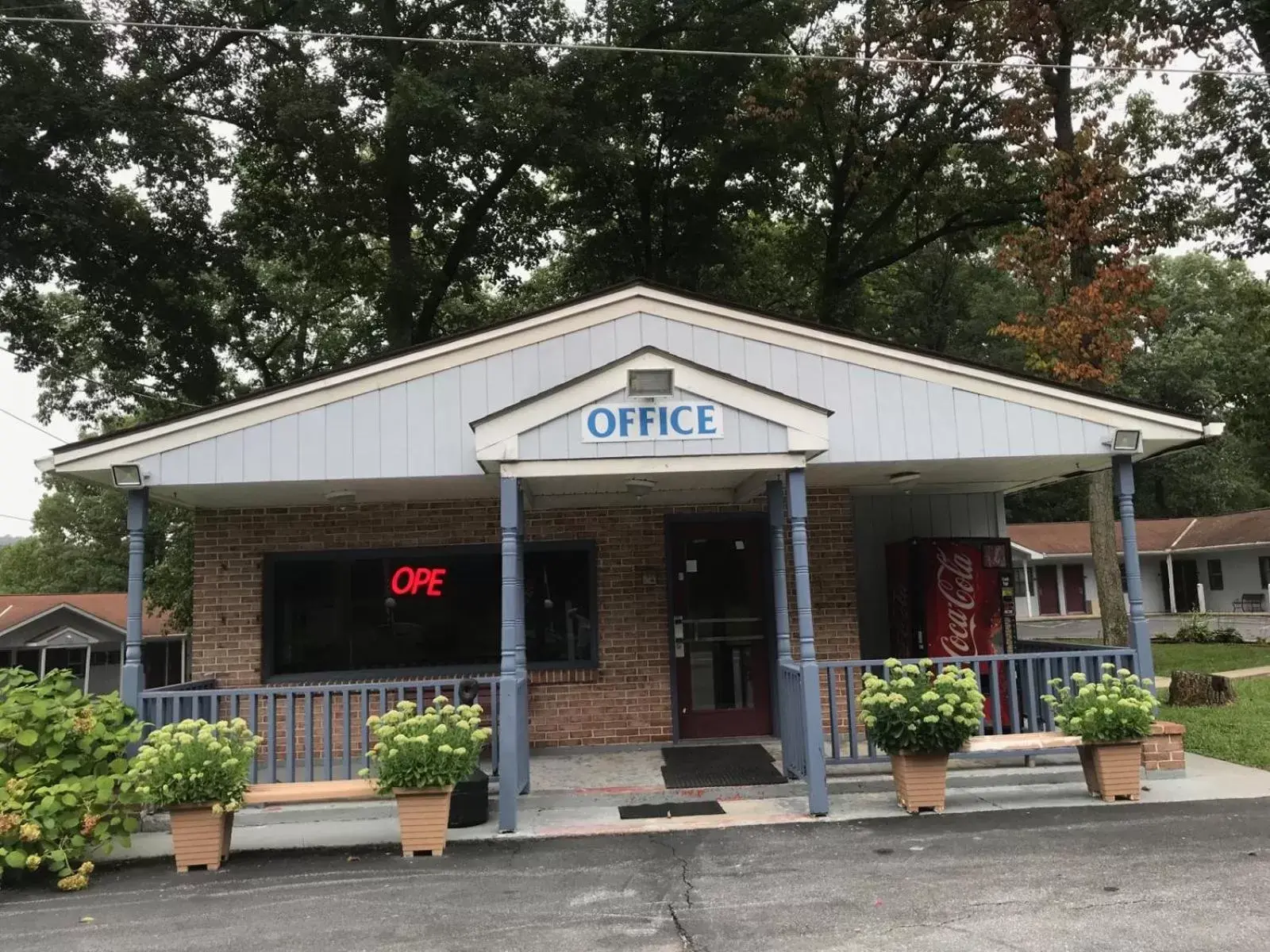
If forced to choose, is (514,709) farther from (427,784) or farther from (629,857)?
(629,857)

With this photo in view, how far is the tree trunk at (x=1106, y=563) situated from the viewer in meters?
14.0

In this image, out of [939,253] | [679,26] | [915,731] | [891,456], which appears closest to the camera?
[915,731]

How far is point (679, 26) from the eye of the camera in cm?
1828

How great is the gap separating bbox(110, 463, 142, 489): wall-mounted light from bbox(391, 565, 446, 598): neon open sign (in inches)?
104

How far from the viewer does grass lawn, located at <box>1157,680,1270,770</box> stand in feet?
27.2

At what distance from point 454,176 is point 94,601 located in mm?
18728

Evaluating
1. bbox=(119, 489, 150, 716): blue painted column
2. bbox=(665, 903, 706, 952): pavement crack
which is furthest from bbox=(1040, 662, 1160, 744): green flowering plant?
bbox=(119, 489, 150, 716): blue painted column

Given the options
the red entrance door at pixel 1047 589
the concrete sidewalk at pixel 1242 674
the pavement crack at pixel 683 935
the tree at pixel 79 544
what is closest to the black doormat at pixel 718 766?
the pavement crack at pixel 683 935

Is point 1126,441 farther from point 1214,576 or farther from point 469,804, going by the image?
point 1214,576

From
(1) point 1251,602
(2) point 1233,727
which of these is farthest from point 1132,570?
(1) point 1251,602

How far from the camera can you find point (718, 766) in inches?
312

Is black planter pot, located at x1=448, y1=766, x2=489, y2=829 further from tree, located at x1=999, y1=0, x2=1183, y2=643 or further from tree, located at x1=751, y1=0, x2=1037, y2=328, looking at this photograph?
tree, located at x1=751, y1=0, x2=1037, y2=328

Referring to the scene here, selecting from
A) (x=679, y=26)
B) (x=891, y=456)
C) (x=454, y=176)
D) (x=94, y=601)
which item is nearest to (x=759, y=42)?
(x=679, y=26)

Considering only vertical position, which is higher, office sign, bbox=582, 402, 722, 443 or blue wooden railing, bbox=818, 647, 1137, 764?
office sign, bbox=582, 402, 722, 443
